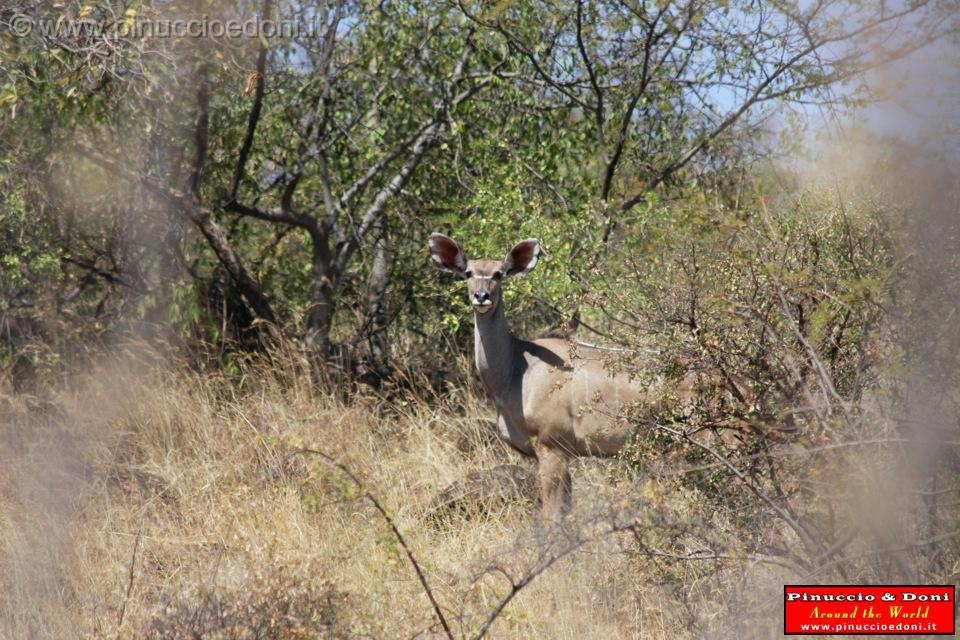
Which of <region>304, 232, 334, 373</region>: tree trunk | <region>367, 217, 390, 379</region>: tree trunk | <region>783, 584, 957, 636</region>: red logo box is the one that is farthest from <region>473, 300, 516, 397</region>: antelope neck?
<region>783, 584, 957, 636</region>: red logo box

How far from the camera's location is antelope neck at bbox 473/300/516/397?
8.18 meters

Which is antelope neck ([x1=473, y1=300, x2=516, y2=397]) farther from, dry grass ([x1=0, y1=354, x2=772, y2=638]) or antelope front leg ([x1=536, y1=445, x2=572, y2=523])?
dry grass ([x1=0, y1=354, x2=772, y2=638])

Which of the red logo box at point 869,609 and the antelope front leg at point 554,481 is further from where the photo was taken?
the antelope front leg at point 554,481

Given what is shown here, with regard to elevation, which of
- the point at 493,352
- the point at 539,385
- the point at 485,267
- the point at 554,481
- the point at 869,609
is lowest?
the point at 554,481

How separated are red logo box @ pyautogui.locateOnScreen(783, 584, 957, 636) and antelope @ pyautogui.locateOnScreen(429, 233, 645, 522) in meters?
2.62

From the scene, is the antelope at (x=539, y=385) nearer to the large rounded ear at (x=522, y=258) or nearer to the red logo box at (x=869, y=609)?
the large rounded ear at (x=522, y=258)

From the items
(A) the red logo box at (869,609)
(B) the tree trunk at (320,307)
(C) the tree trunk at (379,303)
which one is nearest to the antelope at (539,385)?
(A) the red logo box at (869,609)

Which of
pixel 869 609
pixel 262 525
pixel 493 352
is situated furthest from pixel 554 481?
pixel 869 609

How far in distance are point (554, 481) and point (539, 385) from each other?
72 cm

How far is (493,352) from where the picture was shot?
323 inches

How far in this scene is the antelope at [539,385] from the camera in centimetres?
782

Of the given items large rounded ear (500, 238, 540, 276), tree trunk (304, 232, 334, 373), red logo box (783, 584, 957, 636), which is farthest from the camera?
tree trunk (304, 232, 334, 373)

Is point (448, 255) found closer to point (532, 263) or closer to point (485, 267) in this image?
point (485, 267)

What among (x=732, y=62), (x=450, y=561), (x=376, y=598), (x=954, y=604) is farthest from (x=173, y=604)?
(x=732, y=62)
